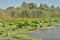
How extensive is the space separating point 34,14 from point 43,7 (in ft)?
29.3

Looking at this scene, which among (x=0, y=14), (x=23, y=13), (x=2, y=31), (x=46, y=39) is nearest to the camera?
(x=46, y=39)

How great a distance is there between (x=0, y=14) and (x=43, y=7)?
17065mm

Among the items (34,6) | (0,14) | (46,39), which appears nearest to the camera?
(46,39)

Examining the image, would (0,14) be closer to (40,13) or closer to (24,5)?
(40,13)

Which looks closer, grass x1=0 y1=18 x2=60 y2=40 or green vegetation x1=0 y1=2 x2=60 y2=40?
grass x1=0 y1=18 x2=60 y2=40

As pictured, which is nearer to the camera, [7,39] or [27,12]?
[7,39]

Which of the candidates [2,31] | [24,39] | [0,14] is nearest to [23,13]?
[0,14]

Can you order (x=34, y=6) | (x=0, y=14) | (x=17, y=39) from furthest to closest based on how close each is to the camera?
(x=34, y=6) → (x=0, y=14) → (x=17, y=39)

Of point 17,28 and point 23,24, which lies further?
point 23,24

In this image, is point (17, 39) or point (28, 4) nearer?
point (17, 39)

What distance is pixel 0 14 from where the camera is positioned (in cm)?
1970

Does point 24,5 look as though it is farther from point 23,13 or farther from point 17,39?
point 17,39

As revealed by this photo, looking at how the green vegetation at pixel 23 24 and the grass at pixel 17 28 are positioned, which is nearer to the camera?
the grass at pixel 17 28

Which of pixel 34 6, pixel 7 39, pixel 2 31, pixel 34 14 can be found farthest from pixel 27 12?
pixel 7 39
